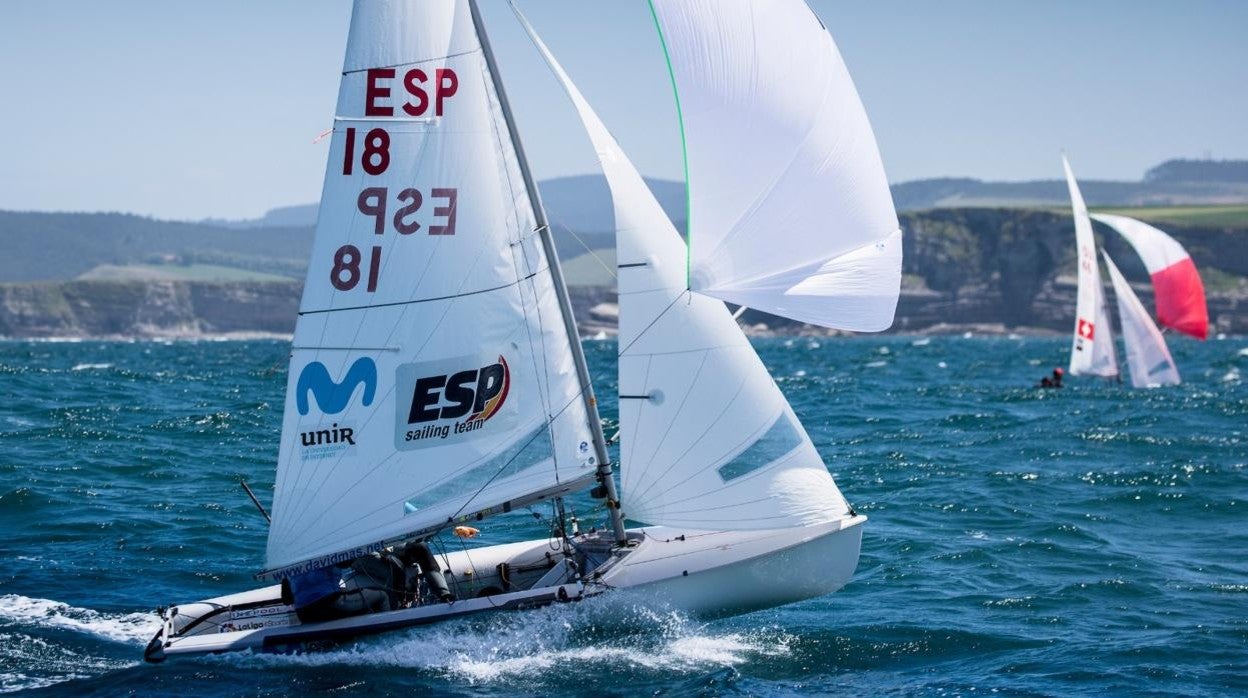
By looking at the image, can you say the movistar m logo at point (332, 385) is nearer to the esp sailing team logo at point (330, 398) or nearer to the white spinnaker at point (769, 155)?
the esp sailing team logo at point (330, 398)

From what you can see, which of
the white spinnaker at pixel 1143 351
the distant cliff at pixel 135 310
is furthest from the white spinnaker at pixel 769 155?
the distant cliff at pixel 135 310

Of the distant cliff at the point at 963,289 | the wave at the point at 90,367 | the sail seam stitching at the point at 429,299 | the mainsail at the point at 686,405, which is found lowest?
the mainsail at the point at 686,405

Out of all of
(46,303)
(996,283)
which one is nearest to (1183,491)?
(996,283)

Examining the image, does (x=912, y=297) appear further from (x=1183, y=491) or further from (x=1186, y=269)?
Result: (x=1183, y=491)

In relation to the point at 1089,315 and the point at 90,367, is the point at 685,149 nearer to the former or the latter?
the point at 1089,315

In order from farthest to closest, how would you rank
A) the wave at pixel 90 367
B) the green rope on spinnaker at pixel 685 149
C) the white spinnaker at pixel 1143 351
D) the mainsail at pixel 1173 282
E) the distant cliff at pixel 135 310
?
the distant cliff at pixel 135 310, the wave at pixel 90 367, the mainsail at pixel 1173 282, the white spinnaker at pixel 1143 351, the green rope on spinnaker at pixel 685 149

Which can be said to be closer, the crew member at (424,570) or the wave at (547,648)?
the wave at (547,648)

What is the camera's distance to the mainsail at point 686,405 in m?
13.1

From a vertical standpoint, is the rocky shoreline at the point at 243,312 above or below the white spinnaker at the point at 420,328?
above

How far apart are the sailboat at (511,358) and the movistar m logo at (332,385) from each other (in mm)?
20

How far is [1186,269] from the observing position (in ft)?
149

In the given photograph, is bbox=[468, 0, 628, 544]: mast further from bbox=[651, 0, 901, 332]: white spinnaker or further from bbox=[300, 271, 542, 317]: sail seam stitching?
bbox=[651, 0, 901, 332]: white spinnaker

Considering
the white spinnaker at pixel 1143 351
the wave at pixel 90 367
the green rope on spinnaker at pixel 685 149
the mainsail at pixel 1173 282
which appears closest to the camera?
the green rope on spinnaker at pixel 685 149

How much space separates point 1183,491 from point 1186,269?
25748 mm
